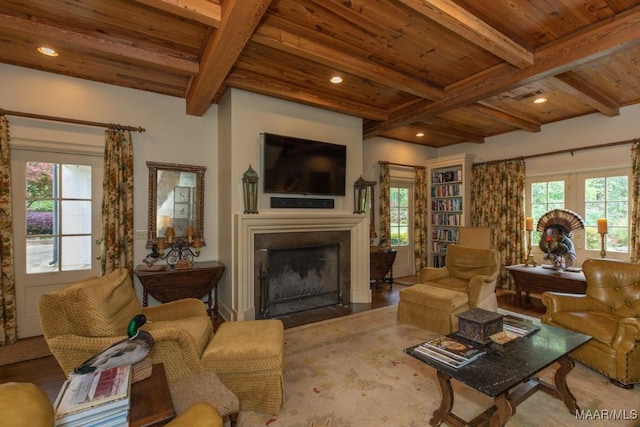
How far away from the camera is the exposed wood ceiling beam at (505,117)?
3.97 m

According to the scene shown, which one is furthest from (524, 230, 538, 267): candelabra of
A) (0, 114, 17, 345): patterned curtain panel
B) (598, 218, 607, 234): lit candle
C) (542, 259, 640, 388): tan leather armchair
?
(0, 114, 17, 345): patterned curtain panel

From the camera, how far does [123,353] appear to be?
1.36 meters

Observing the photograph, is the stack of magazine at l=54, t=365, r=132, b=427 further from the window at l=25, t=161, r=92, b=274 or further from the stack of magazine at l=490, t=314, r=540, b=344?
the window at l=25, t=161, r=92, b=274

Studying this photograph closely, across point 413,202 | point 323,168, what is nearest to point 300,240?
point 323,168

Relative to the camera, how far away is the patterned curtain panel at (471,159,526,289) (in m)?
4.95

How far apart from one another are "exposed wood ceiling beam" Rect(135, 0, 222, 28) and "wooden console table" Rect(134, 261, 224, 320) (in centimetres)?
246

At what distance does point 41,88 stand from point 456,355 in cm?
443

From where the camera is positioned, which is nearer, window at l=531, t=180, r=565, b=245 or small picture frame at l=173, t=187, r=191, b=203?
small picture frame at l=173, t=187, r=191, b=203

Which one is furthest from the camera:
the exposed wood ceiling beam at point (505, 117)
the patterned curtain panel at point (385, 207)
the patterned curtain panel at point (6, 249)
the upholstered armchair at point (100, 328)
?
the patterned curtain panel at point (385, 207)

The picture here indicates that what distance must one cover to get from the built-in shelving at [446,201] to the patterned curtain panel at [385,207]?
122cm

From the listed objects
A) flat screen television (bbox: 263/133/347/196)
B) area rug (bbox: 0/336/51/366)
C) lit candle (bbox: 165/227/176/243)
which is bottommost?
area rug (bbox: 0/336/51/366)

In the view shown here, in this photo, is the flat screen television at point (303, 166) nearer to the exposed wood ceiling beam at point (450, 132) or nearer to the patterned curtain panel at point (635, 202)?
the exposed wood ceiling beam at point (450, 132)

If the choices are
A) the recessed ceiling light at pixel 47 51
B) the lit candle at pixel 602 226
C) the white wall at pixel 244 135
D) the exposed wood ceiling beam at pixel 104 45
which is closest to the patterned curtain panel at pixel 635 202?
the lit candle at pixel 602 226

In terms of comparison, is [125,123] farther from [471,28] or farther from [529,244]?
[529,244]
